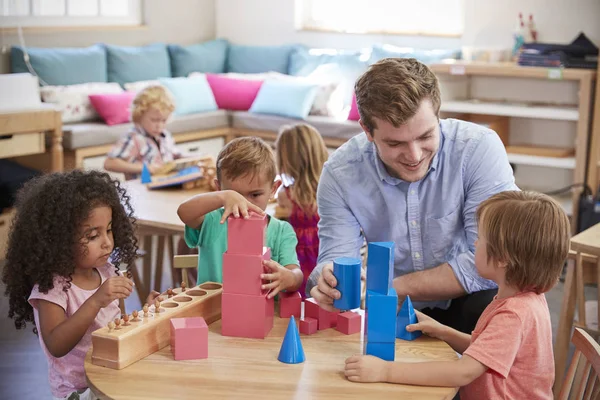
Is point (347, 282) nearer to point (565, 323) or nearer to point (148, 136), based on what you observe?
point (565, 323)

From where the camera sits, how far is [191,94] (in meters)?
6.48

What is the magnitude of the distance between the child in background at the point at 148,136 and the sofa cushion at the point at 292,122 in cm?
182

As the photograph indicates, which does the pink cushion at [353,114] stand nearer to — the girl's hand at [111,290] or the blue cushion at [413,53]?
the blue cushion at [413,53]

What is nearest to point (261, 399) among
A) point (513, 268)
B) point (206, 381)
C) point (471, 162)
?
point (206, 381)

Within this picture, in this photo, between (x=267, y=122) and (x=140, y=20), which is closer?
(x=267, y=122)

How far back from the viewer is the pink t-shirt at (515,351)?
1663mm

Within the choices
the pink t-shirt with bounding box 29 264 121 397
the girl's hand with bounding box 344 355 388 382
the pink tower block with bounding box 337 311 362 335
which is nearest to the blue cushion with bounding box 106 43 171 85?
the pink t-shirt with bounding box 29 264 121 397

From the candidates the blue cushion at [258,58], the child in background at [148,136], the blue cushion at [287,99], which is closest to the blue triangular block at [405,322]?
the child in background at [148,136]

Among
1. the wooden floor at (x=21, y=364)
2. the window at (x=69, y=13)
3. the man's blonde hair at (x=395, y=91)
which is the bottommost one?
the wooden floor at (x=21, y=364)

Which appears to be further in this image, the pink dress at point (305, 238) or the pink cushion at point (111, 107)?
the pink cushion at point (111, 107)

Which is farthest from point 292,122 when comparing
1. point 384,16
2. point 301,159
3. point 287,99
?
point 301,159

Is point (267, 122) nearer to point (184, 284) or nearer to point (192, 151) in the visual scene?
point (192, 151)

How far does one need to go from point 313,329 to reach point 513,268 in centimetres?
47

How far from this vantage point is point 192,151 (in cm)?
630
